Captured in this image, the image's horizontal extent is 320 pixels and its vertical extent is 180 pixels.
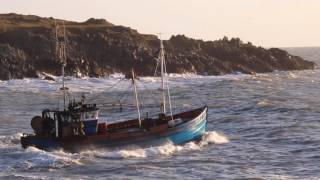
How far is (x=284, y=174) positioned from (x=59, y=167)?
980 cm

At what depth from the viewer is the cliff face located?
95000mm

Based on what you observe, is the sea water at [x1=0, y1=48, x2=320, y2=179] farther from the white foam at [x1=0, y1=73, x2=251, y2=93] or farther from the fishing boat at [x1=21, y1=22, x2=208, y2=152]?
the white foam at [x1=0, y1=73, x2=251, y2=93]

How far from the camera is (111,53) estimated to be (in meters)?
107

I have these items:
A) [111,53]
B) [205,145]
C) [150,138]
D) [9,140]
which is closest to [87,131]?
[150,138]

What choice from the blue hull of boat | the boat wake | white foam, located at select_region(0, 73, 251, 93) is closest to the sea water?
the boat wake

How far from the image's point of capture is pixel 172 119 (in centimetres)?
3891

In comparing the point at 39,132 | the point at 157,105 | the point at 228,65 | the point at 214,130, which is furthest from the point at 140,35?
the point at 39,132

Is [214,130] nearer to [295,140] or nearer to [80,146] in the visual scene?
[295,140]

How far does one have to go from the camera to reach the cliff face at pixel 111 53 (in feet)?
312

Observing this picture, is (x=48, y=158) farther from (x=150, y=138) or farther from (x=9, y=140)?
(x=9, y=140)

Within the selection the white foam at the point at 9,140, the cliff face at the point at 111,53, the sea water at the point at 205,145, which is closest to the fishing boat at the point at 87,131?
the sea water at the point at 205,145

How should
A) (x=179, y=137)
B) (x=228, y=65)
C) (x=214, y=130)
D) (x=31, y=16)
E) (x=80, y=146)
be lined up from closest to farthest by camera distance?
(x=80, y=146)
(x=179, y=137)
(x=214, y=130)
(x=228, y=65)
(x=31, y=16)

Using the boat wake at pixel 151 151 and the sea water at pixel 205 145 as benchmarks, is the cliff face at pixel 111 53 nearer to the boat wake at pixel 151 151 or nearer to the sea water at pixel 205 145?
the sea water at pixel 205 145

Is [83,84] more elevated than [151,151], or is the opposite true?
[83,84]
